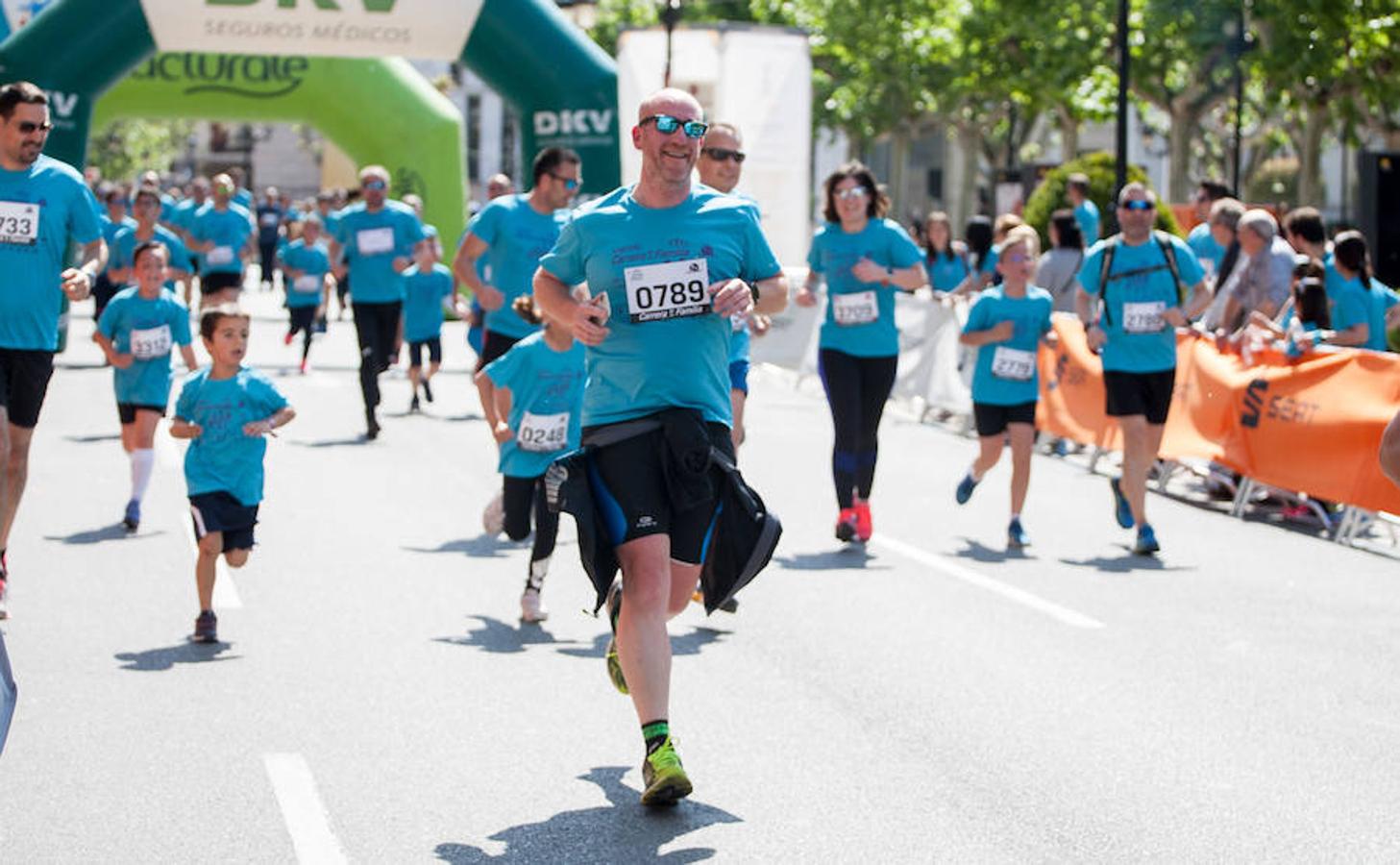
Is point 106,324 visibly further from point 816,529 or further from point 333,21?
point 333,21

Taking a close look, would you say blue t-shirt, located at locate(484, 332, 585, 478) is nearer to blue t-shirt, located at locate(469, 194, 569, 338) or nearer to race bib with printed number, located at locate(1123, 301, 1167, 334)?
blue t-shirt, located at locate(469, 194, 569, 338)

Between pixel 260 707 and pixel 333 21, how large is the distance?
15287 millimetres

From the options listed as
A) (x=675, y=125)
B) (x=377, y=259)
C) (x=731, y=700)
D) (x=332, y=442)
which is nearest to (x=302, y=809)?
(x=731, y=700)

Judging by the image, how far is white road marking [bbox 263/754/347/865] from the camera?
5.66m

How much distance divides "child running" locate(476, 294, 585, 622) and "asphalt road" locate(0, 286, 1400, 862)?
0.49 meters

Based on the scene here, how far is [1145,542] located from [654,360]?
19.2 ft

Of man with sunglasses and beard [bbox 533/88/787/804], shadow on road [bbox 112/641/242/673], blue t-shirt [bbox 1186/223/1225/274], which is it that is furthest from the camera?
blue t-shirt [bbox 1186/223/1225/274]

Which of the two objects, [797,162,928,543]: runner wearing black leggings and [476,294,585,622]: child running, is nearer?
[476,294,585,622]: child running

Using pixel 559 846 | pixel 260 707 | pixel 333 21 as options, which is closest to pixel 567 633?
pixel 260 707

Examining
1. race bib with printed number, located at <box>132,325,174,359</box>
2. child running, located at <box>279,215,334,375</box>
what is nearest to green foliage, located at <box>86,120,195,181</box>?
child running, located at <box>279,215,334,375</box>

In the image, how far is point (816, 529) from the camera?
1231cm

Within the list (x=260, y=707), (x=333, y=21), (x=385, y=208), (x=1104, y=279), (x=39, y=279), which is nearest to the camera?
(x=260, y=707)

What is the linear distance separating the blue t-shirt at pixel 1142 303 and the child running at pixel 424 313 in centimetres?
855

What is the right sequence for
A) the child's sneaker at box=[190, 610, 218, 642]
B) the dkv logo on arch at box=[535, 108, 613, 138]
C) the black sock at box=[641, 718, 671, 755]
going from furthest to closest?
the dkv logo on arch at box=[535, 108, 613, 138] < the child's sneaker at box=[190, 610, 218, 642] < the black sock at box=[641, 718, 671, 755]
